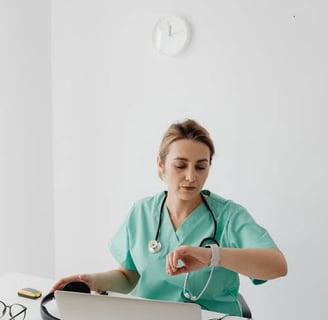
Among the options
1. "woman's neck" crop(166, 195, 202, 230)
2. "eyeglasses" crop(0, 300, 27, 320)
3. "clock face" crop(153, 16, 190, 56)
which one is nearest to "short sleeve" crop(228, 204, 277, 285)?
"woman's neck" crop(166, 195, 202, 230)

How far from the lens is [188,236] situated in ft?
4.09

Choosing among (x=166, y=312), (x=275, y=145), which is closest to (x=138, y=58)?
(x=275, y=145)

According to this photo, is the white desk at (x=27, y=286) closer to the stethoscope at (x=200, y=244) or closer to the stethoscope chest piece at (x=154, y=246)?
the stethoscope at (x=200, y=244)

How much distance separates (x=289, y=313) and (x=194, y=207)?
34.9 inches

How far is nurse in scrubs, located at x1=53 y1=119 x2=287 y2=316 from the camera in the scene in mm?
1183

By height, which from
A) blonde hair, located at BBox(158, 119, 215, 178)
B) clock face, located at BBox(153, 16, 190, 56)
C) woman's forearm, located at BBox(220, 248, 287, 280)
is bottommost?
woman's forearm, located at BBox(220, 248, 287, 280)

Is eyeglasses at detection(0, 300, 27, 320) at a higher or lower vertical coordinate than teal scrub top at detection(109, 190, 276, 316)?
lower

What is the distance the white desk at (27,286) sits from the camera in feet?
3.50

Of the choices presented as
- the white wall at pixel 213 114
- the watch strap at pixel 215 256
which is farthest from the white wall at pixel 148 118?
the watch strap at pixel 215 256

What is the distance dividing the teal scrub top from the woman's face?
9cm

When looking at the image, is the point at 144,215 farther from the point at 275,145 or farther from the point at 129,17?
the point at 129,17

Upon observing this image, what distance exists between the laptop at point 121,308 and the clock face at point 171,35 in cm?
136

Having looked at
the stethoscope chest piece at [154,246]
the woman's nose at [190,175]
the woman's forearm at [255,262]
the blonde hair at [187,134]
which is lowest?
the stethoscope chest piece at [154,246]

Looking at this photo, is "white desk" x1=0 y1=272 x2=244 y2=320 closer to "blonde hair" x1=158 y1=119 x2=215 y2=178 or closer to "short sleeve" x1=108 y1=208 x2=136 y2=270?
"short sleeve" x1=108 y1=208 x2=136 y2=270
